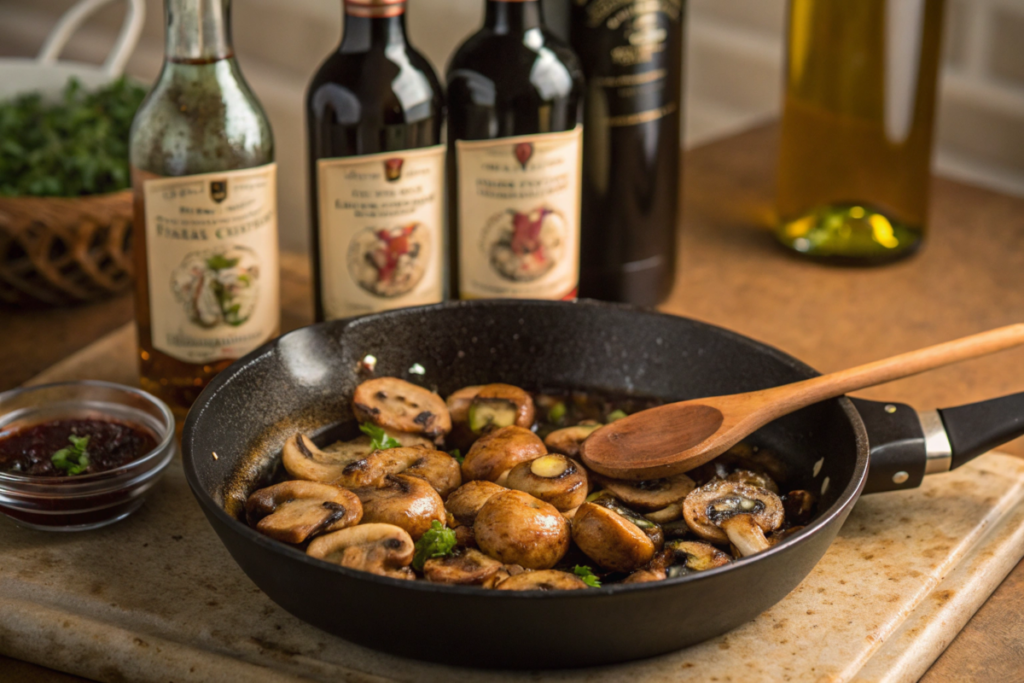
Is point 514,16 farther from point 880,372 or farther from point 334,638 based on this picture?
point 334,638

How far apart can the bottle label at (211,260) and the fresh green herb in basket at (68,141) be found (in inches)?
13.1

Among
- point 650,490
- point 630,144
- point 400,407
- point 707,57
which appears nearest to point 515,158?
point 630,144

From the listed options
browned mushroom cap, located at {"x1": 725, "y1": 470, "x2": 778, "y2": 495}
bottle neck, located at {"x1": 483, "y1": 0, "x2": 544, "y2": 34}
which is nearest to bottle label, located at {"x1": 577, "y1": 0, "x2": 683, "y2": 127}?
bottle neck, located at {"x1": 483, "y1": 0, "x2": 544, "y2": 34}

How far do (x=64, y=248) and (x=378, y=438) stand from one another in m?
0.57

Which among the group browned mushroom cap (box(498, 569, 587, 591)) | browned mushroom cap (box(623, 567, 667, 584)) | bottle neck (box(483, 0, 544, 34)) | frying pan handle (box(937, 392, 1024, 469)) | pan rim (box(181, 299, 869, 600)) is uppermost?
bottle neck (box(483, 0, 544, 34))

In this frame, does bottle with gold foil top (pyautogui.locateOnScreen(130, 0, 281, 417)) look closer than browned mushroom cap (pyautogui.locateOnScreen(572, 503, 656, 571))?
No

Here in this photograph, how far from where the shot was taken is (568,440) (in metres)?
0.95

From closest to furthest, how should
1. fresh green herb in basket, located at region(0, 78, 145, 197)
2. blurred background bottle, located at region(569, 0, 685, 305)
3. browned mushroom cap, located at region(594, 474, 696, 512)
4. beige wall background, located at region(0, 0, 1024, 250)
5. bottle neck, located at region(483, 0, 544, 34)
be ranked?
browned mushroom cap, located at region(594, 474, 696, 512) < bottle neck, located at region(483, 0, 544, 34) < blurred background bottle, located at region(569, 0, 685, 305) < fresh green herb in basket, located at region(0, 78, 145, 197) < beige wall background, located at region(0, 0, 1024, 250)

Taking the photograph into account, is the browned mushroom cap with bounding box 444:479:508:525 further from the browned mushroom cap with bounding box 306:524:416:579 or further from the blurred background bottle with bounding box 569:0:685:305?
the blurred background bottle with bounding box 569:0:685:305

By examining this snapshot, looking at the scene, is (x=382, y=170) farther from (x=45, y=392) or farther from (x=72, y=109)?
(x=72, y=109)

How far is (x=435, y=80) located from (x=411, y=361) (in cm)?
28

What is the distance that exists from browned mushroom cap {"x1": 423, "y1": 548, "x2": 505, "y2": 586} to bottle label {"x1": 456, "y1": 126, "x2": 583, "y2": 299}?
464 millimetres

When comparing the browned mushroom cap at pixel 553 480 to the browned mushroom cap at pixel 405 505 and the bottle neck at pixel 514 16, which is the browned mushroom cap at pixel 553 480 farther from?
the bottle neck at pixel 514 16

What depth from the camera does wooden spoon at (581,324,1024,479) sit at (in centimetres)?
90
